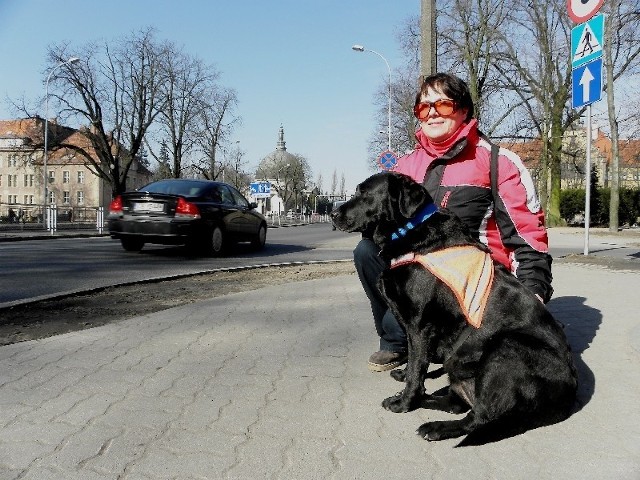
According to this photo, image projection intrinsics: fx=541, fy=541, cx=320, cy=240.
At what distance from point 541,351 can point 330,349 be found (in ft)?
6.28

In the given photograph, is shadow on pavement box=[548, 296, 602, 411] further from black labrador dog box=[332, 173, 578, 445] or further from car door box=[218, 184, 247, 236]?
car door box=[218, 184, 247, 236]

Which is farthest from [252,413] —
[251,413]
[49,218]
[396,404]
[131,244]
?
[49,218]

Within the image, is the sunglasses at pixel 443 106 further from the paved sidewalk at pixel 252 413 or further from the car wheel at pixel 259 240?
the car wheel at pixel 259 240

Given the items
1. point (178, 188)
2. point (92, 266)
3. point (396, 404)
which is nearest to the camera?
point (396, 404)

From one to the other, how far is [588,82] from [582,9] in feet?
4.10

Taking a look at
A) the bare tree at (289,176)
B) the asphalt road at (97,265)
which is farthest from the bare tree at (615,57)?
the bare tree at (289,176)

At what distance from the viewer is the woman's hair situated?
3.29m

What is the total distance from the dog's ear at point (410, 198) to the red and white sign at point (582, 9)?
24.4 ft

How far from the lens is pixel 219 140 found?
49.8 meters

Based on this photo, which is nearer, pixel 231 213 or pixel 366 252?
pixel 366 252

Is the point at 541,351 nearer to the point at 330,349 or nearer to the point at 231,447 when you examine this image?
the point at 231,447

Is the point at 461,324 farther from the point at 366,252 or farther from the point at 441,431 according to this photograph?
the point at 366,252

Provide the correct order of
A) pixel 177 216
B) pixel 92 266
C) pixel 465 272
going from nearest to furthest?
1. pixel 465 272
2. pixel 92 266
3. pixel 177 216

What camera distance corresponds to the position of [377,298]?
11.9 ft
